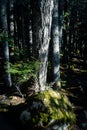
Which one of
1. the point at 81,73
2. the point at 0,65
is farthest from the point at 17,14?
the point at 81,73

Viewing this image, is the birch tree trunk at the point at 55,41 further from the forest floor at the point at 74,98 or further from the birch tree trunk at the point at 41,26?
the birch tree trunk at the point at 41,26

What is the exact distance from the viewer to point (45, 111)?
10312mm

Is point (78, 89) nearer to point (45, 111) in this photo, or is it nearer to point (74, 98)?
point (74, 98)

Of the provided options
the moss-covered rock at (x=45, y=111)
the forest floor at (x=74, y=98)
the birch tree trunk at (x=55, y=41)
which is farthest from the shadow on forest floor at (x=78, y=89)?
the moss-covered rock at (x=45, y=111)

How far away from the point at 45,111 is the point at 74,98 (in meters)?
5.51

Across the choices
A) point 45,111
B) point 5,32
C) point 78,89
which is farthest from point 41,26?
point 78,89

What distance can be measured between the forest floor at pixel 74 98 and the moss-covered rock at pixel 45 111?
24.6 inches

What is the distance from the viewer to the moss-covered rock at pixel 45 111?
33.5 ft

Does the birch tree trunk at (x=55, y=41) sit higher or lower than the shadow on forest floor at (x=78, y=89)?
higher

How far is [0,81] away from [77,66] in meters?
9.78

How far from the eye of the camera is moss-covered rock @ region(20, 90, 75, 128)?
1022 centimetres

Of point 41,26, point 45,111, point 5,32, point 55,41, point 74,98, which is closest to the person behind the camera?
point 45,111

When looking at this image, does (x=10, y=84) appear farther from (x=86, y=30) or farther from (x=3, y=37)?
(x=86, y=30)

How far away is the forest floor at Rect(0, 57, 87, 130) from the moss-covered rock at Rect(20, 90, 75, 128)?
0.63 metres
